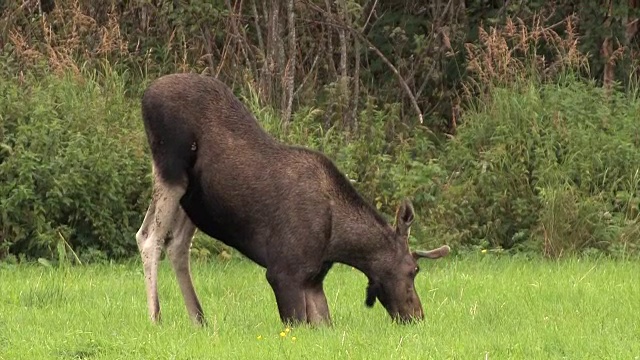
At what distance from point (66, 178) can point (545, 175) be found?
4.70 meters

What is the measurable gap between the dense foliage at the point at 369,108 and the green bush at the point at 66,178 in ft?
0.06

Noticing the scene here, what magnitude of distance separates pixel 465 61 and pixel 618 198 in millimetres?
4851

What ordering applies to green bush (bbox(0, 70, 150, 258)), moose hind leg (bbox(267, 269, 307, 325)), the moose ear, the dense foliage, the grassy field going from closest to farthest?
the grassy field, moose hind leg (bbox(267, 269, 307, 325)), the moose ear, green bush (bbox(0, 70, 150, 258)), the dense foliage

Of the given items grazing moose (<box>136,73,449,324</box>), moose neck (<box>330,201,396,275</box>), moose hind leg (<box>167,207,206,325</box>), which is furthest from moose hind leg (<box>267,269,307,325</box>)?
moose hind leg (<box>167,207,206,325</box>)

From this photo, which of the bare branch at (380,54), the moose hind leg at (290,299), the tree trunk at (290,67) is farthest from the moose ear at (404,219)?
the bare branch at (380,54)

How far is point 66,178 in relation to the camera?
1365cm

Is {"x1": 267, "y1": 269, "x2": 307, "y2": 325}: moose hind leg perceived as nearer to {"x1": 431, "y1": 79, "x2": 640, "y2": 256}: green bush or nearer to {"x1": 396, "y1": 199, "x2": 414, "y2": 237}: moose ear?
{"x1": 396, "y1": 199, "x2": 414, "y2": 237}: moose ear

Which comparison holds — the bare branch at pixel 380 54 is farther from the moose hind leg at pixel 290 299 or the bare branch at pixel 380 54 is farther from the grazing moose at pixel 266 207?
the moose hind leg at pixel 290 299

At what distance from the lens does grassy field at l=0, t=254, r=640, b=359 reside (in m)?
8.84

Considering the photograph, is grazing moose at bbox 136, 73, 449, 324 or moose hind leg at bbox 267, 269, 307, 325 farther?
grazing moose at bbox 136, 73, 449, 324

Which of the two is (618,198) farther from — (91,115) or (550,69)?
(91,115)

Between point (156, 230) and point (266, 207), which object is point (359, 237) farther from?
Answer: point (156, 230)

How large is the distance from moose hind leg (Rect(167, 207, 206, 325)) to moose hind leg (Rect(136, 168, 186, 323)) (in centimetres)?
8

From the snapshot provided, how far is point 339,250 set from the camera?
10.2m
